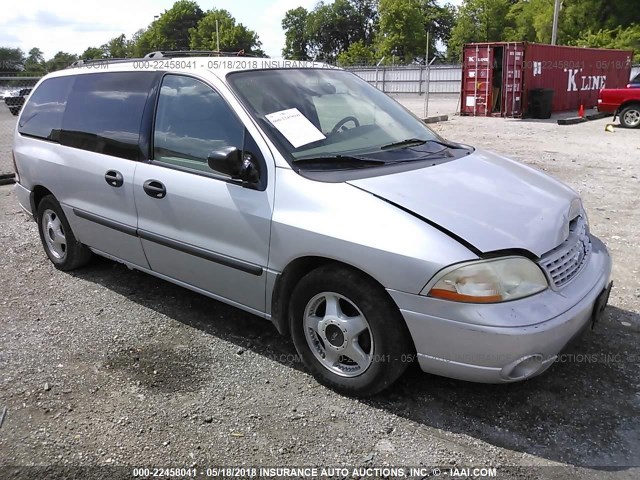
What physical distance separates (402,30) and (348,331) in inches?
3018

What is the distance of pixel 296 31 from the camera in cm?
10512

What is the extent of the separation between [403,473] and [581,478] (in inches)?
30.7

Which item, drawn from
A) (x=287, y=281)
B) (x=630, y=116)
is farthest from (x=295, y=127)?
(x=630, y=116)

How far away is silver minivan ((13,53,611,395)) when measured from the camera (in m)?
2.64

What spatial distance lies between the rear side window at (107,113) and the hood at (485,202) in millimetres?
1846

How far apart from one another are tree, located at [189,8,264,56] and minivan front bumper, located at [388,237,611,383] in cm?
8783

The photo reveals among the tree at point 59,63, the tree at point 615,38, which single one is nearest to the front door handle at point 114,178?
the tree at point 59,63

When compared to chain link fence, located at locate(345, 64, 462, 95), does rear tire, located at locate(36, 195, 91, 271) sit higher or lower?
lower

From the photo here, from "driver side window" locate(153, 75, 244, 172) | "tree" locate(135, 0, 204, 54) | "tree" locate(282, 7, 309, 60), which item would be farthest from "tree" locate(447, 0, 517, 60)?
"driver side window" locate(153, 75, 244, 172)

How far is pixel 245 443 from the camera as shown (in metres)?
2.79

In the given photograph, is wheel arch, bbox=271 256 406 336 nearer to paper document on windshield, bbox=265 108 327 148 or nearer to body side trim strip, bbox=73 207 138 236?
paper document on windshield, bbox=265 108 327 148

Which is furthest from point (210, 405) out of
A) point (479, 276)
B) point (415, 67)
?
point (415, 67)

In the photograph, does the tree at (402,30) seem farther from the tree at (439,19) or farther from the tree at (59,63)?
the tree at (59,63)

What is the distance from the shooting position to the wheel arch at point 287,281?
3.04m
